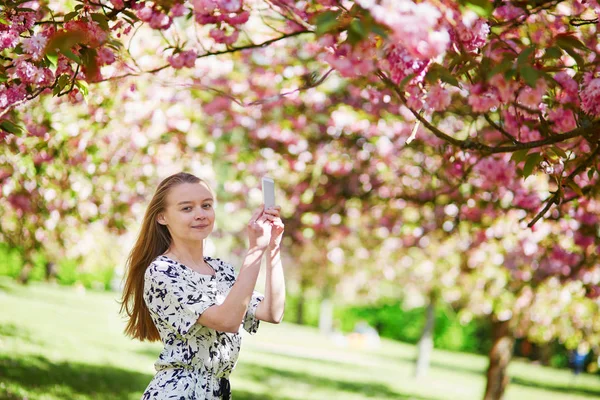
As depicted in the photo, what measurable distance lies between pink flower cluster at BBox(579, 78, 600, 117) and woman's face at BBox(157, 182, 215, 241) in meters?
1.54

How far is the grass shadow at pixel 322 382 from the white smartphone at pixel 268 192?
9259 mm

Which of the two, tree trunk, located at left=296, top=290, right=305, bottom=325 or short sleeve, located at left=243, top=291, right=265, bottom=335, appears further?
tree trunk, located at left=296, top=290, right=305, bottom=325

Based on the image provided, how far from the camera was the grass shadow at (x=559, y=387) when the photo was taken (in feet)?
59.2

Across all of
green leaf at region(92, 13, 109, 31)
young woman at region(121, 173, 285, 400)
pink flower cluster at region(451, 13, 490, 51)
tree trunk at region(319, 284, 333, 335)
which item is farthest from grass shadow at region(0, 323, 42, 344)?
tree trunk at region(319, 284, 333, 335)

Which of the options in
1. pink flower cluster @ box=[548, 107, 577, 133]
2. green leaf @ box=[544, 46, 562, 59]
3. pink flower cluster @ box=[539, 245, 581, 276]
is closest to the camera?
green leaf @ box=[544, 46, 562, 59]

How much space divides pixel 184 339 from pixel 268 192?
67cm

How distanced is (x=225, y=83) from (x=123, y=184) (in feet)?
5.44

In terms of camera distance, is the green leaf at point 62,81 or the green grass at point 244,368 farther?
the green grass at point 244,368

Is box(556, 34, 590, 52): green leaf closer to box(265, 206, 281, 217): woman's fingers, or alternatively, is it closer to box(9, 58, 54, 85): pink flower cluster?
box(265, 206, 281, 217): woman's fingers

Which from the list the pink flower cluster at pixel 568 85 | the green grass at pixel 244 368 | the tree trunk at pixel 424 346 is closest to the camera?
the pink flower cluster at pixel 568 85

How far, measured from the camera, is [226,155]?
966 cm

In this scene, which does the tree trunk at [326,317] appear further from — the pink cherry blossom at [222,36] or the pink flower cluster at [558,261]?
the pink cherry blossom at [222,36]

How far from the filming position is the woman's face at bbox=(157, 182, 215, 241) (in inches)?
128

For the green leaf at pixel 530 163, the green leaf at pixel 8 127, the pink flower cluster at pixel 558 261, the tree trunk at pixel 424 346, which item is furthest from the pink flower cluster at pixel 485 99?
the tree trunk at pixel 424 346
